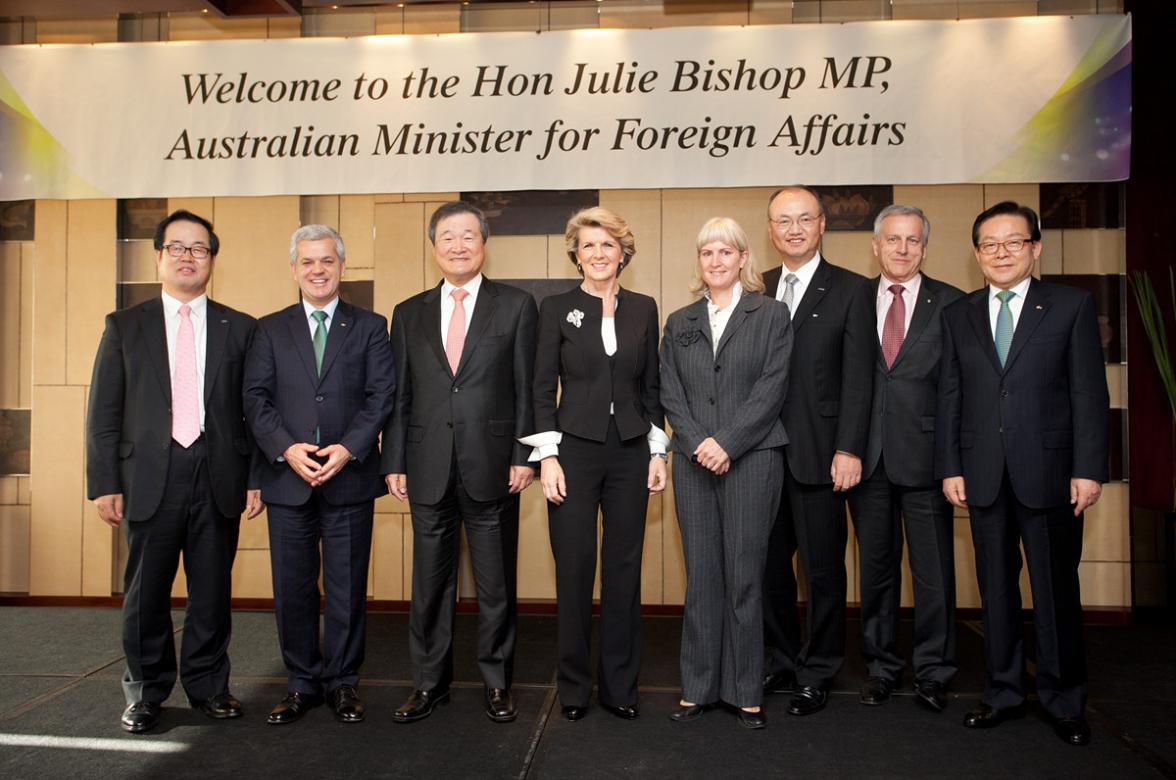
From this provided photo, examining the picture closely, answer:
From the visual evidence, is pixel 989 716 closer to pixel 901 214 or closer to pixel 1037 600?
pixel 1037 600

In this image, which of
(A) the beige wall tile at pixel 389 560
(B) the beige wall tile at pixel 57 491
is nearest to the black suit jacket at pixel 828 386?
(A) the beige wall tile at pixel 389 560

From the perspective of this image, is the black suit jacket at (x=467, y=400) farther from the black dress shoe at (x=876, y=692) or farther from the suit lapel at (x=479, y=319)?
the black dress shoe at (x=876, y=692)

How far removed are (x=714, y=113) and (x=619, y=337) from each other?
188cm

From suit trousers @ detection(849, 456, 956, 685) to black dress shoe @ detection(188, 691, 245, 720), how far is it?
2446mm

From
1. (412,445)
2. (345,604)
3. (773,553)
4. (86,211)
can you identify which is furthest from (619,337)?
→ (86,211)

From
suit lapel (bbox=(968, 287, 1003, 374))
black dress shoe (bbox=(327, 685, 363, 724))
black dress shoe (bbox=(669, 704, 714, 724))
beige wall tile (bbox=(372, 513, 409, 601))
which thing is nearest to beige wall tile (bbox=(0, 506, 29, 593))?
beige wall tile (bbox=(372, 513, 409, 601))

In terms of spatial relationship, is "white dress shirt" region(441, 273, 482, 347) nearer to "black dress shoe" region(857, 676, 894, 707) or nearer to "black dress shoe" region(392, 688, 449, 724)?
"black dress shoe" region(392, 688, 449, 724)

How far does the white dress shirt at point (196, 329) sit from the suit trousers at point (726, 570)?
1.80m

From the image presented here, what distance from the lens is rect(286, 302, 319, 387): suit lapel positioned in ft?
9.96

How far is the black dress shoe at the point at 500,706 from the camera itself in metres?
2.97

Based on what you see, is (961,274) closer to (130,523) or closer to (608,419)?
(608,419)

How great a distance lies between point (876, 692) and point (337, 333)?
2464mm

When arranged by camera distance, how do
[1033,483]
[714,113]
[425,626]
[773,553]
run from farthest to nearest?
1. [714,113]
2. [773,553]
3. [425,626]
4. [1033,483]

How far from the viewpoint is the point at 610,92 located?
432 centimetres
